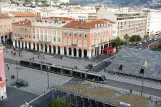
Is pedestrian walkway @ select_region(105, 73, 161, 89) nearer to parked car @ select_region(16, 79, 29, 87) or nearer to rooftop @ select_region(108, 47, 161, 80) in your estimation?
rooftop @ select_region(108, 47, 161, 80)

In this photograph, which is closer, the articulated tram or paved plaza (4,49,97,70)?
the articulated tram

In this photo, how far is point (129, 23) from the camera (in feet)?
365

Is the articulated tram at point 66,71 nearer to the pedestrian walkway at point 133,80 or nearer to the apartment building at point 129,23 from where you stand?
the pedestrian walkway at point 133,80

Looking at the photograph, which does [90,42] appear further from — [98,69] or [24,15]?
[24,15]

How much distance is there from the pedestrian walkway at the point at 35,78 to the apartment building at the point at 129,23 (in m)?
49.6

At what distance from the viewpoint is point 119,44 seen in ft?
295

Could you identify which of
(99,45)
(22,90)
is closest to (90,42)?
(99,45)

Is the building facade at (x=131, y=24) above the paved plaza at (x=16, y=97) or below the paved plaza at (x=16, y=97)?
above

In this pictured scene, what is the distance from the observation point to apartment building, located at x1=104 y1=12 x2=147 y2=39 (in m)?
103

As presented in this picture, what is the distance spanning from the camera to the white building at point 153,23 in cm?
13357

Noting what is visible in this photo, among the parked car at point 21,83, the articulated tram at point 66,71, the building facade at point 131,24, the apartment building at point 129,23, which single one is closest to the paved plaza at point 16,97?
the parked car at point 21,83

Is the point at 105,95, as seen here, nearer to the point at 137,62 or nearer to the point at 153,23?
the point at 137,62

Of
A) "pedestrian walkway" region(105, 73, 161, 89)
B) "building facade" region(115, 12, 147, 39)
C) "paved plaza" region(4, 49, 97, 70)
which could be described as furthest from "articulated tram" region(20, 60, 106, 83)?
"building facade" region(115, 12, 147, 39)

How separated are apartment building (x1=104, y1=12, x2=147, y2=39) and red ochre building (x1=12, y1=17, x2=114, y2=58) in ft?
53.4
